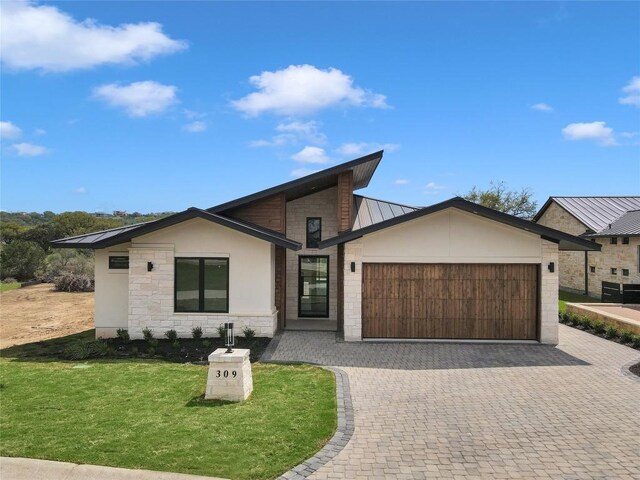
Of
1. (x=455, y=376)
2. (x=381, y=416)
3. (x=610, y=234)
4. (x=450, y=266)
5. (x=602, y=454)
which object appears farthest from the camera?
(x=610, y=234)

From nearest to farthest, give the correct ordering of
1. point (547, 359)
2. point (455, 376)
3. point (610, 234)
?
point (455, 376) → point (547, 359) → point (610, 234)

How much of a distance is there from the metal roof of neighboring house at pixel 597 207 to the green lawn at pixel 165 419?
71.7 ft

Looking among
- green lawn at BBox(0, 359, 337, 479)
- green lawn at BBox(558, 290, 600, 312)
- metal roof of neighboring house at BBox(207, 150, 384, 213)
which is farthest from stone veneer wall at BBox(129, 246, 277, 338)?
green lawn at BBox(558, 290, 600, 312)

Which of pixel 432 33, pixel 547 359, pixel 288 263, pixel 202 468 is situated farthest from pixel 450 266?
pixel 202 468

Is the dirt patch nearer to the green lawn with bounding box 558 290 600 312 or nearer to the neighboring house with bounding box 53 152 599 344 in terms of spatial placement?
the neighboring house with bounding box 53 152 599 344

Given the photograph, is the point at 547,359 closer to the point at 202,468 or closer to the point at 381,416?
the point at 381,416

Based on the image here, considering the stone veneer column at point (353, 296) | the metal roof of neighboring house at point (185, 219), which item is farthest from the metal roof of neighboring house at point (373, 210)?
the metal roof of neighboring house at point (185, 219)

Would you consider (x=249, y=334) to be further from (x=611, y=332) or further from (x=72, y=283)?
(x=72, y=283)

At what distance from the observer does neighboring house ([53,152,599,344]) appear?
12.8 metres

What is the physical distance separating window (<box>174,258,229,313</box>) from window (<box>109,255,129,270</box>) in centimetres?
192

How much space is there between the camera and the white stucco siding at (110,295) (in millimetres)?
13750

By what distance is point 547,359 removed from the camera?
1098 centimetres

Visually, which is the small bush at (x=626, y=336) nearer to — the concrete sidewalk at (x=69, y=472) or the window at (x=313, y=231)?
the window at (x=313, y=231)

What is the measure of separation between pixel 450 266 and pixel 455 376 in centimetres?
409
